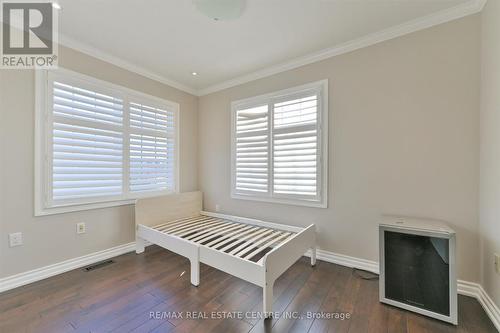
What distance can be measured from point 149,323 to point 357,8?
3.08 m

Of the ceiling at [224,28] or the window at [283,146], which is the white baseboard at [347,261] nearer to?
the window at [283,146]

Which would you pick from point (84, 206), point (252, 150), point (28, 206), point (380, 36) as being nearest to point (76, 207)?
point (84, 206)

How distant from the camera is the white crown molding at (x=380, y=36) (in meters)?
1.83

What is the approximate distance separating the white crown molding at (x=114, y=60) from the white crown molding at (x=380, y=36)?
1.07 meters

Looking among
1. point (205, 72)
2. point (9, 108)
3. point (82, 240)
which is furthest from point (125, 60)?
point (82, 240)

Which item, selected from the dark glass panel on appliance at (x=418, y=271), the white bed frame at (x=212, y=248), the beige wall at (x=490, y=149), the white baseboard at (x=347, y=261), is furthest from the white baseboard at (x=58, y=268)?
the beige wall at (x=490, y=149)

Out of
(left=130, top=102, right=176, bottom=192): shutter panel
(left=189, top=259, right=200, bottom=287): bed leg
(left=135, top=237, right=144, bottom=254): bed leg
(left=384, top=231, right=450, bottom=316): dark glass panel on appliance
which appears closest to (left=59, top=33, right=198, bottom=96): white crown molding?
(left=130, top=102, right=176, bottom=192): shutter panel

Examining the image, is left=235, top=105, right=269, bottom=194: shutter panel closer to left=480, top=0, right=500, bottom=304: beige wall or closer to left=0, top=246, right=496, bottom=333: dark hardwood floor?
left=0, top=246, right=496, bottom=333: dark hardwood floor

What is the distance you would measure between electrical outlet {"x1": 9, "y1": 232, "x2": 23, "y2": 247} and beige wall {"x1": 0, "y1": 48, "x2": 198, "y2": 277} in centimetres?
3

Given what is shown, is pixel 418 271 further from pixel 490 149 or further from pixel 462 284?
pixel 490 149

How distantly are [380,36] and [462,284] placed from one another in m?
2.49

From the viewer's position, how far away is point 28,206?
2.07 m

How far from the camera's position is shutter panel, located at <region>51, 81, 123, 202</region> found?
7.39ft

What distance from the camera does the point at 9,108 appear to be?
1962 millimetres
